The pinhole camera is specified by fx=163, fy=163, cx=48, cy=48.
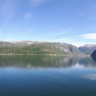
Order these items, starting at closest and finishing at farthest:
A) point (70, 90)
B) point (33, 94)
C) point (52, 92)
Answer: point (33, 94) → point (52, 92) → point (70, 90)

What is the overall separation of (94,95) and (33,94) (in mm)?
22394

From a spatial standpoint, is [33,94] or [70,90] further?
[70,90]

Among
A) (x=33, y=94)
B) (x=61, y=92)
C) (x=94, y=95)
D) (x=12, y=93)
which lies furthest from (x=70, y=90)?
(x=12, y=93)

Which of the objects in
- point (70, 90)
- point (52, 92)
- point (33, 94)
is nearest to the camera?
point (33, 94)

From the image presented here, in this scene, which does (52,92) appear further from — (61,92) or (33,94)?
(33,94)

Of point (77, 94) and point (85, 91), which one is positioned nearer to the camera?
point (77, 94)

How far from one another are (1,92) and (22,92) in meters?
7.43

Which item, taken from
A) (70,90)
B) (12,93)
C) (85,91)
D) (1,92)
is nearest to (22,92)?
(12,93)

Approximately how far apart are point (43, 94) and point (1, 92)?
15047 millimetres

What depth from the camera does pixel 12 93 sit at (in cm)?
5800

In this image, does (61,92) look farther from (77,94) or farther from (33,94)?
(33,94)

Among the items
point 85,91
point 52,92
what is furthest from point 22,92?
point 85,91

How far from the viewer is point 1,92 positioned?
58.4m

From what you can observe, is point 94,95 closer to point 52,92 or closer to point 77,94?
point 77,94
